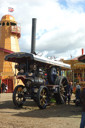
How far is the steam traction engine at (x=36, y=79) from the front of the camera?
1017 cm

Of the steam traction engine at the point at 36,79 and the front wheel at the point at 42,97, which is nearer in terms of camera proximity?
the front wheel at the point at 42,97

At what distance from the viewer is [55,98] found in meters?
12.2

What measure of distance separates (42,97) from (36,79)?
41.5 inches

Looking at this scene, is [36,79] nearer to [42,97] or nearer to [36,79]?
[36,79]

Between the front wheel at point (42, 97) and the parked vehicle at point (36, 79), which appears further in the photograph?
the parked vehicle at point (36, 79)

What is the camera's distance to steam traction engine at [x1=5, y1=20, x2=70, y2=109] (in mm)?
10172

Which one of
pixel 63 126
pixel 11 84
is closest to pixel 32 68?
pixel 63 126

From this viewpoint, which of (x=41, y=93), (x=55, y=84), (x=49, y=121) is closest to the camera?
(x=49, y=121)

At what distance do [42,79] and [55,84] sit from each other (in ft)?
3.72

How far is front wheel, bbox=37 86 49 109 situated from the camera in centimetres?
967

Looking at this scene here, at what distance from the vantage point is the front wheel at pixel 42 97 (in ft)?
31.7

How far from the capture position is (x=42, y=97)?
10062mm

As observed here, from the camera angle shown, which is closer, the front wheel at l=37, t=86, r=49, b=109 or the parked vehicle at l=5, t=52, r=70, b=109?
the front wheel at l=37, t=86, r=49, b=109

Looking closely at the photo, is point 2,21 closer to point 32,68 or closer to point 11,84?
point 11,84
